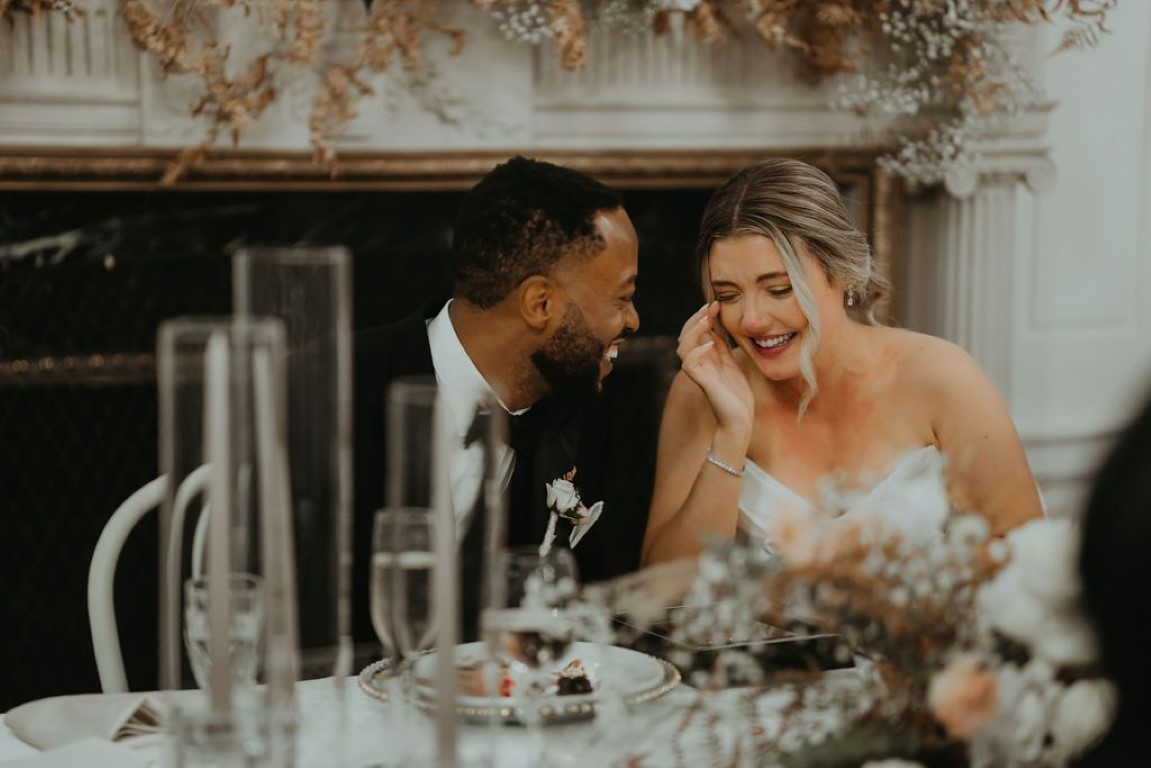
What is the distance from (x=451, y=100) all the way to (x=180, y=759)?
238 cm

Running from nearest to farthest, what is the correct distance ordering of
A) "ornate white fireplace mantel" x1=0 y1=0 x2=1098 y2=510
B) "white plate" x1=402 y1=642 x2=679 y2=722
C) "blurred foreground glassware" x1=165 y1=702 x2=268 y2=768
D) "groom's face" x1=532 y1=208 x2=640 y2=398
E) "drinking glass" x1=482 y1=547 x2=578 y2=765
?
1. "blurred foreground glassware" x1=165 y1=702 x2=268 y2=768
2. "drinking glass" x1=482 y1=547 x2=578 y2=765
3. "white plate" x1=402 y1=642 x2=679 y2=722
4. "groom's face" x1=532 y1=208 x2=640 y2=398
5. "ornate white fireplace mantel" x1=0 y1=0 x2=1098 y2=510

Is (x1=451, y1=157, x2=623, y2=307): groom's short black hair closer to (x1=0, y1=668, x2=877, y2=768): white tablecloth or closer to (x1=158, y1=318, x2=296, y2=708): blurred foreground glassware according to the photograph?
(x1=0, y1=668, x2=877, y2=768): white tablecloth

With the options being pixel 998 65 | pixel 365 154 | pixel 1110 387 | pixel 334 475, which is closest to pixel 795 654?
pixel 334 475

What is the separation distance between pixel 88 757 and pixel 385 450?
78 cm

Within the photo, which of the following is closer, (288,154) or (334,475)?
(334,475)

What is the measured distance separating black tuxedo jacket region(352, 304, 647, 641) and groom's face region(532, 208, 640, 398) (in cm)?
7

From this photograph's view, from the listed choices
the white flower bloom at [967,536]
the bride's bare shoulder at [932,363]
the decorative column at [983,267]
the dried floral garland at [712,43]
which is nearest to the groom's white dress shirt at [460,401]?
the white flower bloom at [967,536]

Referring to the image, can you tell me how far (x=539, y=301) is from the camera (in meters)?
2.37

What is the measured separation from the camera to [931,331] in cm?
380

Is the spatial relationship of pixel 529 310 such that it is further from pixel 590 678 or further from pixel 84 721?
pixel 84 721

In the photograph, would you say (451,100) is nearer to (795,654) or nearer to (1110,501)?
(795,654)

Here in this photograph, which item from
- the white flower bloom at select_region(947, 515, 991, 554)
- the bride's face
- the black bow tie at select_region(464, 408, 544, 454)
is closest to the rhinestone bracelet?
the bride's face

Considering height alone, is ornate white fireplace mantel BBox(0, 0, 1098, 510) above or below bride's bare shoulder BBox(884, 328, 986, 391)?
Result: above

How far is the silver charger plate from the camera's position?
4.60ft
